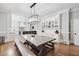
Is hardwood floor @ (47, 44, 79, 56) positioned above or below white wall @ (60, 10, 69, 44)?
below

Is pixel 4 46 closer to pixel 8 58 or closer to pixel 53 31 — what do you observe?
pixel 8 58

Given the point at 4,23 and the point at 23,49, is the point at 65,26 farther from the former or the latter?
the point at 4,23

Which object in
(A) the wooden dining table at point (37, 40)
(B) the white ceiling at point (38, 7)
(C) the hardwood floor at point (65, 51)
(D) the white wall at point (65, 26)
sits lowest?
(C) the hardwood floor at point (65, 51)

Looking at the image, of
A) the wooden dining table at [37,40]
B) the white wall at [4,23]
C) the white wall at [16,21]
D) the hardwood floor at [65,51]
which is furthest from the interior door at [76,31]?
the white wall at [4,23]

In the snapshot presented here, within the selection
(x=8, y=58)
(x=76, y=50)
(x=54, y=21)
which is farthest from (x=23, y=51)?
(x=76, y=50)

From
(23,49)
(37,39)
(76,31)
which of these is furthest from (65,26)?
(23,49)

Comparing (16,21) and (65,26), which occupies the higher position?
(16,21)

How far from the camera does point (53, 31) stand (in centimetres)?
197

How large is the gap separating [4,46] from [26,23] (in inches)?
27.3

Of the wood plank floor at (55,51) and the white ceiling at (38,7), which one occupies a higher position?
the white ceiling at (38,7)

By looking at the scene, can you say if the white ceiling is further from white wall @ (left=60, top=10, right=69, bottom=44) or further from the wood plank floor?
the wood plank floor

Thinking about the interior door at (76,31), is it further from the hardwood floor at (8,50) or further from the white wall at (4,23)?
the white wall at (4,23)

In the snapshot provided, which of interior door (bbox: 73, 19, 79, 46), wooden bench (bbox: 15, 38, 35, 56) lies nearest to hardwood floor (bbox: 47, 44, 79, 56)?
interior door (bbox: 73, 19, 79, 46)

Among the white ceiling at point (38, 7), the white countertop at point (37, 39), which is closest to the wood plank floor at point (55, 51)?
the white countertop at point (37, 39)
